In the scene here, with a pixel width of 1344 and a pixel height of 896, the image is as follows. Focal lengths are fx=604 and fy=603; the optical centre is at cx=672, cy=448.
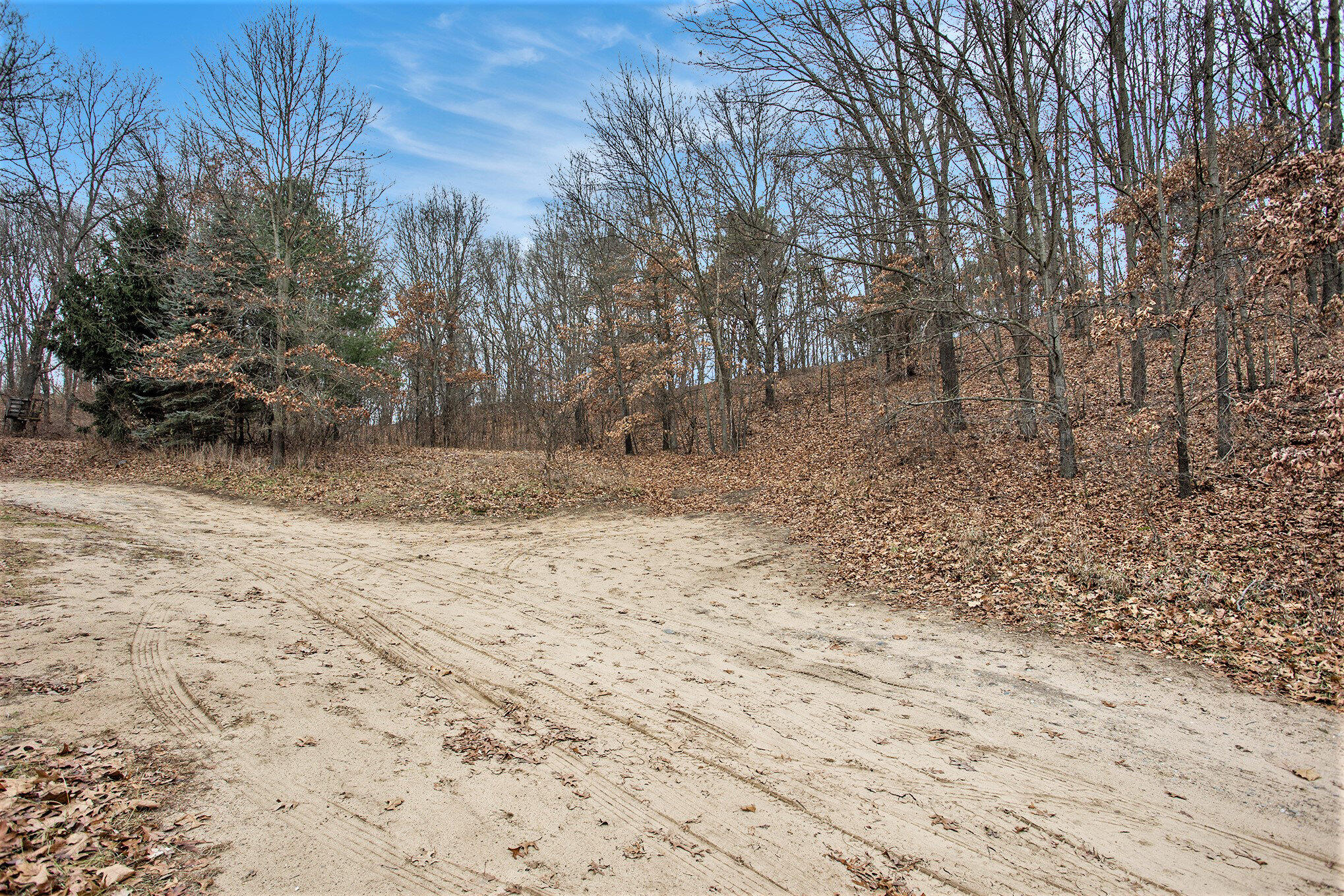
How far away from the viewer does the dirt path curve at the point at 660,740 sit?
3.08m

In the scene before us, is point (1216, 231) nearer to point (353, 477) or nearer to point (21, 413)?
point (353, 477)

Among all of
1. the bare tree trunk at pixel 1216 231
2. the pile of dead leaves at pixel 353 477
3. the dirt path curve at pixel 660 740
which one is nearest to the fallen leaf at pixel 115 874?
the dirt path curve at pixel 660 740

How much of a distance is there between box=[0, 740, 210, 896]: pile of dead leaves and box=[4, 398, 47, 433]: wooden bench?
2537 cm

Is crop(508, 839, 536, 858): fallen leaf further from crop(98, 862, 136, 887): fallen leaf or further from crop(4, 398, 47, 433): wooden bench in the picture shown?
crop(4, 398, 47, 433): wooden bench

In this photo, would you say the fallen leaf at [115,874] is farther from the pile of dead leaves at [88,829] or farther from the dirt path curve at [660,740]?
the dirt path curve at [660,740]

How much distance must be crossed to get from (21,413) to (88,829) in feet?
86.8

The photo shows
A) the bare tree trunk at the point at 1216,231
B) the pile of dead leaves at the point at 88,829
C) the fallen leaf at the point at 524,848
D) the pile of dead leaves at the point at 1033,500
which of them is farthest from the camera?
the bare tree trunk at the point at 1216,231

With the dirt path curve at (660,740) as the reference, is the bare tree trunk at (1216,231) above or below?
above

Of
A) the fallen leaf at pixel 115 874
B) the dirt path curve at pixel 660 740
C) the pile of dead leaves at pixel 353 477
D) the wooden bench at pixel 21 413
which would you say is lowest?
the dirt path curve at pixel 660 740

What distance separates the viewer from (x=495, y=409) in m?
32.8

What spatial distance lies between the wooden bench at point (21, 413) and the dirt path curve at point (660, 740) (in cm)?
1982

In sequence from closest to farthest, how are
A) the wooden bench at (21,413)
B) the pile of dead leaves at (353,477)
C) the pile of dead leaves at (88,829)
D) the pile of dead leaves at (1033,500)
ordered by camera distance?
the pile of dead leaves at (88,829) → the pile of dead leaves at (1033,500) → the pile of dead leaves at (353,477) → the wooden bench at (21,413)

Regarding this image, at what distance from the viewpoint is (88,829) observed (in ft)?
9.29

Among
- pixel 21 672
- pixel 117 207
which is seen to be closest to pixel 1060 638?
pixel 21 672
